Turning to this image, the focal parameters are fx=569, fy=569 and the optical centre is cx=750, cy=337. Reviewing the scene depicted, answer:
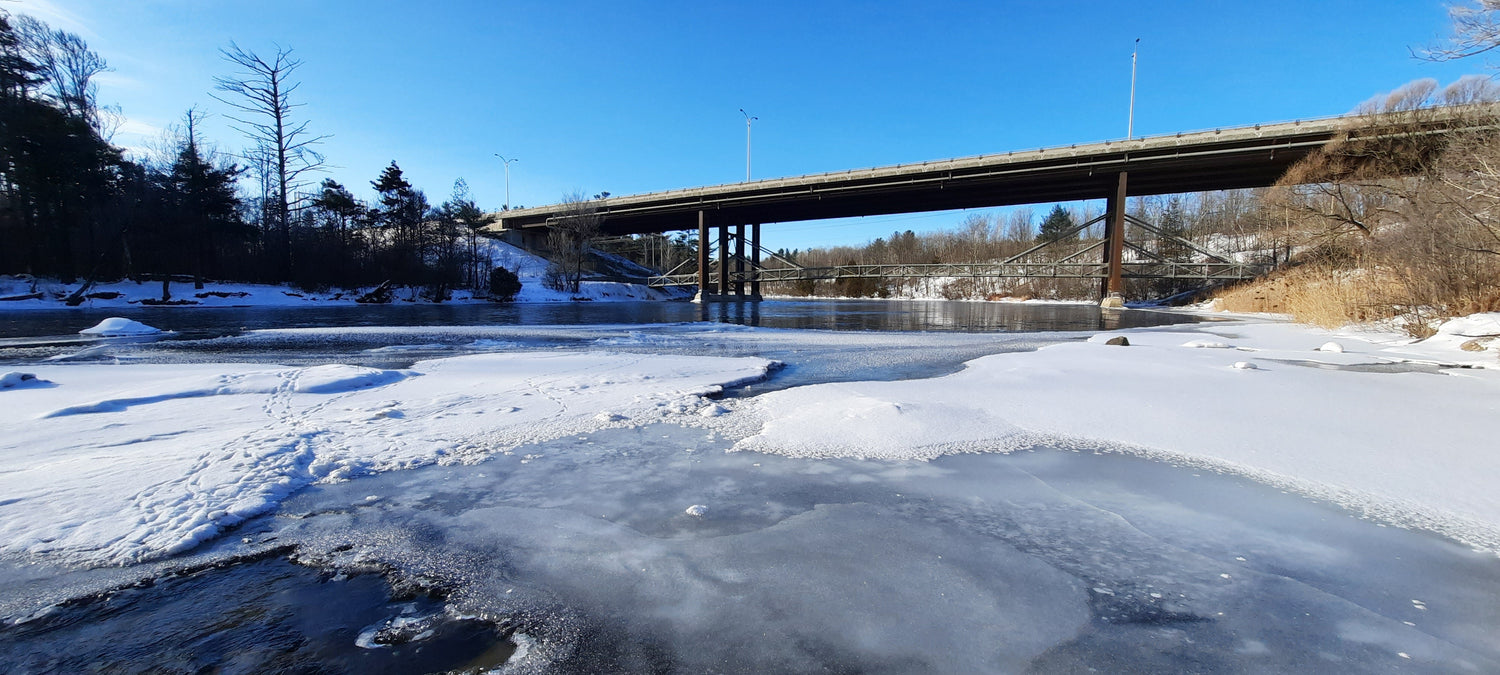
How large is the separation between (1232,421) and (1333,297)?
15182mm

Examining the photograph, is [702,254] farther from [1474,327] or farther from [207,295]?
[1474,327]

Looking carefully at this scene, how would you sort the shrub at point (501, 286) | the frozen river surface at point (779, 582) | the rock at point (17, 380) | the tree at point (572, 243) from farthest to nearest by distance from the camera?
1. the tree at point (572, 243)
2. the shrub at point (501, 286)
3. the rock at point (17, 380)
4. the frozen river surface at point (779, 582)

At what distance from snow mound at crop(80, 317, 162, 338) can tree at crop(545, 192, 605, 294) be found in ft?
113

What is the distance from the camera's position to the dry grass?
13.5 m

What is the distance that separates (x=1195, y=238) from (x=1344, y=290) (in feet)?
166

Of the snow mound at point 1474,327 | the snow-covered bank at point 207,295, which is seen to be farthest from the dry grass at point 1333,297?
the snow-covered bank at point 207,295

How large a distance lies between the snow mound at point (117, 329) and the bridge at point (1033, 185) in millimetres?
32762

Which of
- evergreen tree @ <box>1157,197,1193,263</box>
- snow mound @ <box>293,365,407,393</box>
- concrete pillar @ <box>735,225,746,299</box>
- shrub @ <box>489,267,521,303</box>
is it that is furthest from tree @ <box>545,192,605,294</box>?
evergreen tree @ <box>1157,197,1193,263</box>

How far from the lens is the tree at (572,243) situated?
4947cm

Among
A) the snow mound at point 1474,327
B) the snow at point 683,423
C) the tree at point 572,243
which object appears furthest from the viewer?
the tree at point 572,243

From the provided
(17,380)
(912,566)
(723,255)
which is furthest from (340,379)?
(723,255)

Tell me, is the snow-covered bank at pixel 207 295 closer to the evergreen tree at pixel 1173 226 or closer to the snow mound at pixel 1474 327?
the snow mound at pixel 1474 327

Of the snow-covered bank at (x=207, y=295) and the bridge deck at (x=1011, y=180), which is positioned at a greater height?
the bridge deck at (x=1011, y=180)

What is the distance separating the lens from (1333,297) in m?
15.1
